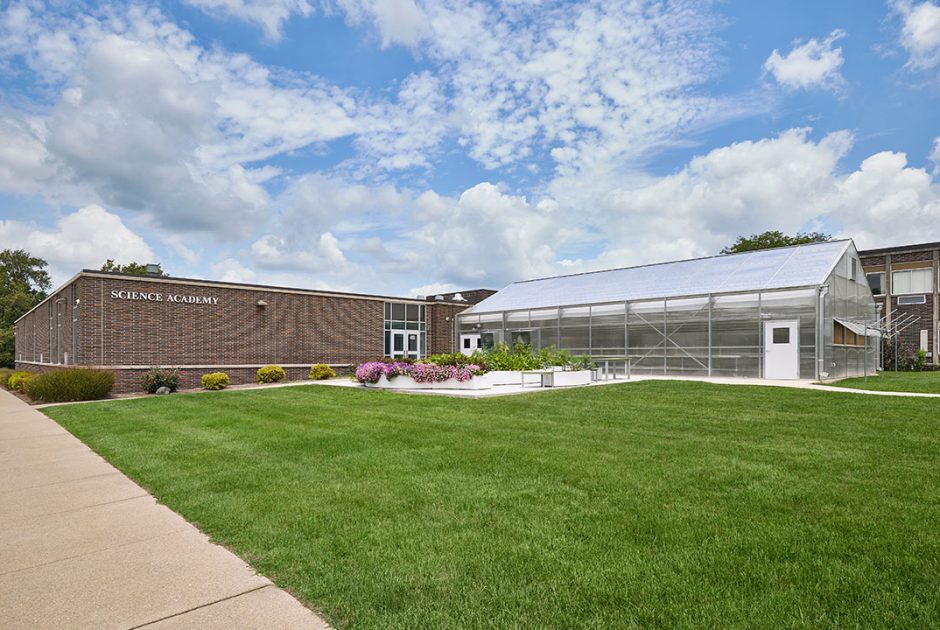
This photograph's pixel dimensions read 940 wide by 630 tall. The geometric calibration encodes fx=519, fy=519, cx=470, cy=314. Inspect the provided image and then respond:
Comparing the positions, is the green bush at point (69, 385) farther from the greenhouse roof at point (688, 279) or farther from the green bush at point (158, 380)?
the greenhouse roof at point (688, 279)

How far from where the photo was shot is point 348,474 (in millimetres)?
6004

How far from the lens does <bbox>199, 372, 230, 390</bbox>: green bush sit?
1962 cm

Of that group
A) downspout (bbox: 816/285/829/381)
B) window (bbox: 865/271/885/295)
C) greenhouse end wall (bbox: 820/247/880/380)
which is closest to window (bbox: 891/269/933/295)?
window (bbox: 865/271/885/295)

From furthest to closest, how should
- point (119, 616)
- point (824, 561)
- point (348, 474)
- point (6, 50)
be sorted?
point (6, 50)
point (348, 474)
point (824, 561)
point (119, 616)

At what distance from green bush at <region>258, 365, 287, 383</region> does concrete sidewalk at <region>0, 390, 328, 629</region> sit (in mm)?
16449

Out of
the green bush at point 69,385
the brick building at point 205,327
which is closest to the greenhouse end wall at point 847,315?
the brick building at point 205,327

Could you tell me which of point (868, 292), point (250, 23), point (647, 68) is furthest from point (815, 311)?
point (250, 23)

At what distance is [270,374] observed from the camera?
22.7 meters

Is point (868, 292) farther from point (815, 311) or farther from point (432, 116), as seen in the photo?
point (432, 116)

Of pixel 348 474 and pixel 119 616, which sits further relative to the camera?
pixel 348 474

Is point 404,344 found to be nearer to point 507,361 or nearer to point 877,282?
point 507,361

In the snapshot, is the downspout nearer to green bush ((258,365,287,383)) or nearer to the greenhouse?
the greenhouse

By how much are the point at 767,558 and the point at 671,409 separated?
7.84 m

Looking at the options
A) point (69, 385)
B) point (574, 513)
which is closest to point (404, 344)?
point (69, 385)
